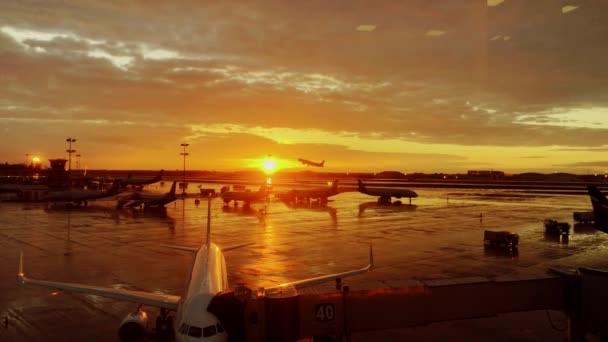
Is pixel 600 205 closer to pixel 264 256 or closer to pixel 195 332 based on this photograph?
pixel 264 256

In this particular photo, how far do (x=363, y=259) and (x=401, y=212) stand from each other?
43249mm

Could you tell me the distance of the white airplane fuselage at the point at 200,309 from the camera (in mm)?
15008

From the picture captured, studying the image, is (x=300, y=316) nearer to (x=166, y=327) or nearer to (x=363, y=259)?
(x=166, y=327)

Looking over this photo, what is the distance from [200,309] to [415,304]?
9153 mm

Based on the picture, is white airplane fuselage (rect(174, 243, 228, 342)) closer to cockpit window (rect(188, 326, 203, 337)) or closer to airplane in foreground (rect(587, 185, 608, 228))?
cockpit window (rect(188, 326, 203, 337))

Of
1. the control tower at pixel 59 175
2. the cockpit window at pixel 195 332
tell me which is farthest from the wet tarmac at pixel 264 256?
the control tower at pixel 59 175

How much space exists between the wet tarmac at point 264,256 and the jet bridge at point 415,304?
125cm

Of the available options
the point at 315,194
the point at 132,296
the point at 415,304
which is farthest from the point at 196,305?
the point at 315,194

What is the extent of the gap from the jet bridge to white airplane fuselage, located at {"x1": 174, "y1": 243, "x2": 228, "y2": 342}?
1244 millimetres

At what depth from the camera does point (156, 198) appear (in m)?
79.6

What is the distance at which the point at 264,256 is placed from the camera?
3841 centimetres

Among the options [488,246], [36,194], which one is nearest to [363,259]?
[488,246]

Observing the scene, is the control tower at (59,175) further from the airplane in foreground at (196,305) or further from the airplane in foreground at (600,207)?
the airplane in foreground at (600,207)

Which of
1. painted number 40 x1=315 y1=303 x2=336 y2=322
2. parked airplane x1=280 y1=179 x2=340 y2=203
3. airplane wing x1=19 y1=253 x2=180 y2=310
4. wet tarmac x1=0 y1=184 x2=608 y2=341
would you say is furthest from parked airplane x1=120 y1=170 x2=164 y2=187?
painted number 40 x1=315 y1=303 x2=336 y2=322
